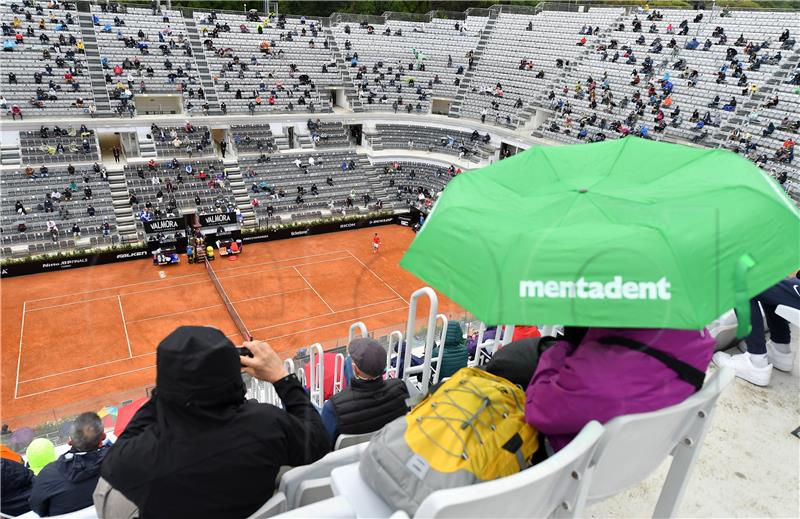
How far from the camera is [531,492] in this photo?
1869mm

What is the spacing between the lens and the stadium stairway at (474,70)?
3928 centimetres

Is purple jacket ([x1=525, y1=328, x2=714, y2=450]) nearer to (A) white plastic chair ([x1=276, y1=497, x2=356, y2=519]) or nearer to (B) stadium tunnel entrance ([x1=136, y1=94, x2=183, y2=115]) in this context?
(A) white plastic chair ([x1=276, y1=497, x2=356, y2=519])

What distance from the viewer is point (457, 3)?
5909 centimetres

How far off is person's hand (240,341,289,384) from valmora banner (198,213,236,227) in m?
25.0

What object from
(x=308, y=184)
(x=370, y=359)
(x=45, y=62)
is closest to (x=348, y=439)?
(x=370, y=359)

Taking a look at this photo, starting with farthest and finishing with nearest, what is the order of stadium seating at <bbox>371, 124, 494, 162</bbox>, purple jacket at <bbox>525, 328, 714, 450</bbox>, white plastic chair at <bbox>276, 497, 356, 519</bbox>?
stadium seating at <bbox>371, 124, 494, 162</bbox> < purple jacket at <bbox>525, 328, 714, 450</bbox> < white plastic chair at <bbox>276, 497, 356, 519</bbox>

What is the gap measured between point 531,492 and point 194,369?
56.4 inches

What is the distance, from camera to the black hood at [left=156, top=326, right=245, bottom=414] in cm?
214

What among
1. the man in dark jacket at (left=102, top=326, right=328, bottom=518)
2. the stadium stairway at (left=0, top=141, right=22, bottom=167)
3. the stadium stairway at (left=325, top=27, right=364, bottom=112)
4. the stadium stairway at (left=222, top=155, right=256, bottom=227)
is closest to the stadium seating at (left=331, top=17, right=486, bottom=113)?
the stadium stairway at (left=325, top=27, right=364, bottom=112)

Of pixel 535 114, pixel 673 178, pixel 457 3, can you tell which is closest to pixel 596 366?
pixel 673 178

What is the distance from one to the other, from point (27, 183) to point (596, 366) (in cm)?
3083

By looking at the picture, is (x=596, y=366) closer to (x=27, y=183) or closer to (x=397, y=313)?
(x=397, y=313)

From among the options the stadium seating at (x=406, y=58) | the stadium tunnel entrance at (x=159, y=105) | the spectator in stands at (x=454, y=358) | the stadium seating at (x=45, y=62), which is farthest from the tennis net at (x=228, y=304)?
the stadium seating at (x=406, y=58)

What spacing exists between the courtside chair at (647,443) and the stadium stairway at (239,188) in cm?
2747
